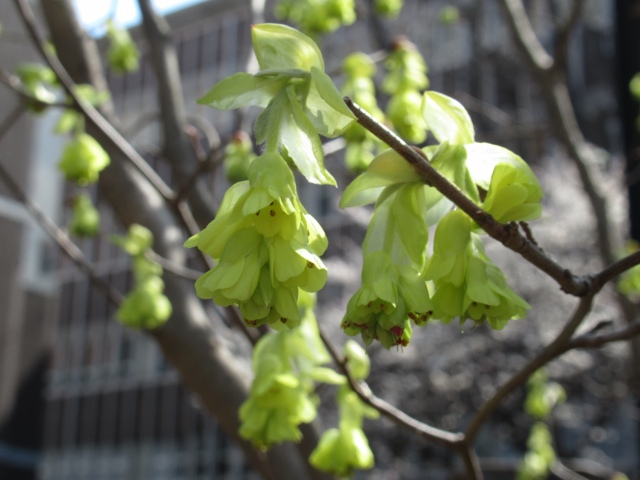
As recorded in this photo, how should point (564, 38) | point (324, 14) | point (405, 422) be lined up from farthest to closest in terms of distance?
point (564, 38) < point (324, 14) < point (405, 422)

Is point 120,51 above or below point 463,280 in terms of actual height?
below

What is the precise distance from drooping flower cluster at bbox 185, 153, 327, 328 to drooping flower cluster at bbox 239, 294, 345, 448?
3.52 ft

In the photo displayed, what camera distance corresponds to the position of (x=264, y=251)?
3.51 ft

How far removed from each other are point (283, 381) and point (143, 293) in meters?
1.25

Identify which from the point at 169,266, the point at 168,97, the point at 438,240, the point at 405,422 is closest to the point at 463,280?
the point at 438,240

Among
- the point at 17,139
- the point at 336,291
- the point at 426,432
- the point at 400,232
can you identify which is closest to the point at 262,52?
the point at 400,232

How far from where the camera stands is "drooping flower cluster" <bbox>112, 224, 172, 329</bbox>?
3.19m

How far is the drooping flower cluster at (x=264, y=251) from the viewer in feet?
3.42

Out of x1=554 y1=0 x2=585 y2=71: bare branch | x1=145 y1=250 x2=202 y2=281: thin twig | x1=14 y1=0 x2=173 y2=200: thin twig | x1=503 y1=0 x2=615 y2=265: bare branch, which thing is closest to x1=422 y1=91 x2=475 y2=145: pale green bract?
x1=14 y1=0 x2=173 y2=200: thin twig

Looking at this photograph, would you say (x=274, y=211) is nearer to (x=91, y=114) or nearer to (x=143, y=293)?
(x=91, y=114)

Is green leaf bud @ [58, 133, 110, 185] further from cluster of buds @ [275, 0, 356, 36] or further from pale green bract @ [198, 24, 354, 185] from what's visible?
pale green bract @ [198, 24, 354, 185]

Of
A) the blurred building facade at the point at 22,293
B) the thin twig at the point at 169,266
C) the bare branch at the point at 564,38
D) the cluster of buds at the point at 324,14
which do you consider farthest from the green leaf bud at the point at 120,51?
the blurred building facade at the point at 22,293

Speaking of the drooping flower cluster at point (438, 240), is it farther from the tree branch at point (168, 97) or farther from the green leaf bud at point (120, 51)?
the green leaf bud at point (120, 51)

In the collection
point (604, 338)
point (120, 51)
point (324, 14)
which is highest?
point (604, 338)
